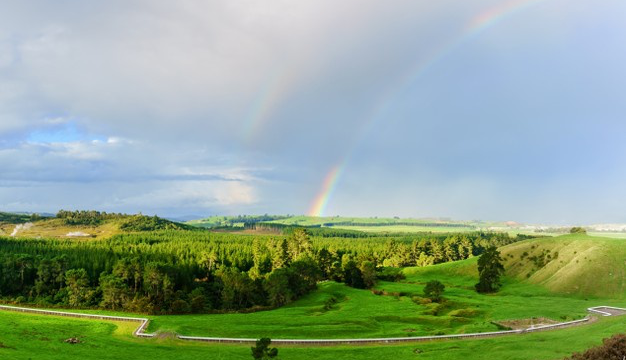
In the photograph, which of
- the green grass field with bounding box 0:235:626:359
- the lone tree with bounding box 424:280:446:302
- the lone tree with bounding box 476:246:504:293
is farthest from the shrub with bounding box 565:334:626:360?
the lone tree with bounding box 476:246:504:293

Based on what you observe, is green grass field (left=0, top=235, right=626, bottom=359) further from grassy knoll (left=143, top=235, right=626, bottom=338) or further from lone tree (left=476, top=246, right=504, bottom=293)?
lone tree (left=476, top=246, right=504, bottom=293)

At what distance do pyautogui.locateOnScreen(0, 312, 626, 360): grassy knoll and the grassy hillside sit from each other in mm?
54070

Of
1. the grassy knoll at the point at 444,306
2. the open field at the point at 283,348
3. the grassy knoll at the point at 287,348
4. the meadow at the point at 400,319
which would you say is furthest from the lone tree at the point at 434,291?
the open field at the point at 283,348

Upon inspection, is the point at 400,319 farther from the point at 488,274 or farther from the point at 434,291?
the point at 488,274

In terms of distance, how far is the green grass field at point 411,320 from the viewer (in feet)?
249

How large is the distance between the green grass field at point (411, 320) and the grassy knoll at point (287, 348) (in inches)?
7.0

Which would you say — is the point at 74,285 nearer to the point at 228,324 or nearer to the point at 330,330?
the point at 228,324

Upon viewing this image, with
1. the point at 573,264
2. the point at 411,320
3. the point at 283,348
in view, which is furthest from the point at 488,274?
the point at 283,348

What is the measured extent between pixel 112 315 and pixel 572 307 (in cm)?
12446

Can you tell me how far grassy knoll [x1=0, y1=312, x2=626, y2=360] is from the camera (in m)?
69.8

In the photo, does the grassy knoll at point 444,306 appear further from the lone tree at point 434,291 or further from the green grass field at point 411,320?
the lone tree at point 434,291

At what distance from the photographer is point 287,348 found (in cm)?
8244

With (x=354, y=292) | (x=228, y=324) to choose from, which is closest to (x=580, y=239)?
(x=354, y=292)

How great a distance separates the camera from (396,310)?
380 feet
